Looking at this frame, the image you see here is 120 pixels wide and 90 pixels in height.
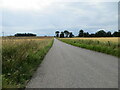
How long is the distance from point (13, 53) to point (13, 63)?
1740 mm

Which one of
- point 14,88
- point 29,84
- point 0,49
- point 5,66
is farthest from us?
point 0,49

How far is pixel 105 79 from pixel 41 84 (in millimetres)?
2436

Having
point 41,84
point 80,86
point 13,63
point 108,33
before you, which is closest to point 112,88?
point 80,86

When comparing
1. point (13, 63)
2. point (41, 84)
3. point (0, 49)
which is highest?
point (0, 49)

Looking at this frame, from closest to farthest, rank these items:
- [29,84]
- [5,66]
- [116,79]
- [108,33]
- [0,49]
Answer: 1. [29,84]
2. [116,79]
3. [5,66]
4. [0,49]
5. [108,33]

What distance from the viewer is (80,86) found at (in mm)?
4898

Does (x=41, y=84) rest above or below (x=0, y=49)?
below

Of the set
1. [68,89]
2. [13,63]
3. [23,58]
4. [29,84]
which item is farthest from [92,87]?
[23,58]

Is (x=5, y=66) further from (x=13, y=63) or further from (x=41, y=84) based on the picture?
(x=41, y=84)

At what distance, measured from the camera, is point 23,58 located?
8734 millimetres

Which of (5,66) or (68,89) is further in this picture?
(5,66)

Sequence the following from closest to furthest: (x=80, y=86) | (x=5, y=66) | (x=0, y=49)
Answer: (x=80, y=86)
(x=5, y=66)
(x=0, y=49)

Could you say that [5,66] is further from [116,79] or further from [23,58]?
[116,79]

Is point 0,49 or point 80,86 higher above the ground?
point 0,49
